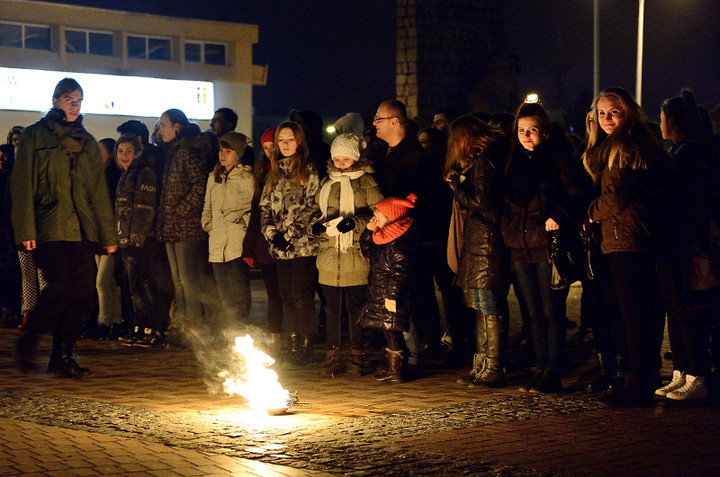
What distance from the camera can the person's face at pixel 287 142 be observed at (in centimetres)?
998

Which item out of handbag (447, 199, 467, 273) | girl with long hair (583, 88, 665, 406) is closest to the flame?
handbag (447, 199, 467, 273)

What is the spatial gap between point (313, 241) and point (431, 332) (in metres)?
1.58

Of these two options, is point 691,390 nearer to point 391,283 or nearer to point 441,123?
point 391,283

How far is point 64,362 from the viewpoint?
941 cm

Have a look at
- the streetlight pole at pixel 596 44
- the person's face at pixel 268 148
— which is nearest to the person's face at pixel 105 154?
the person's face at pixel 268 148

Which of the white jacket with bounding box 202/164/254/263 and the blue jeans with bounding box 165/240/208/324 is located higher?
the white jacket with bounding box 202/164/254/263

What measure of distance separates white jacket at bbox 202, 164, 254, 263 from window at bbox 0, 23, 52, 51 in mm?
48676

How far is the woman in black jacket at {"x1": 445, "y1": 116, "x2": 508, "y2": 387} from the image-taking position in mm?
8734

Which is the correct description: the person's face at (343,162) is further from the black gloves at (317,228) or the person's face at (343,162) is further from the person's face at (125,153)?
the person's face at (125,153)

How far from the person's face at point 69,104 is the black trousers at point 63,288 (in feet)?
3.48

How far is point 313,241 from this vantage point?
996cm

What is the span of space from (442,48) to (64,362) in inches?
773

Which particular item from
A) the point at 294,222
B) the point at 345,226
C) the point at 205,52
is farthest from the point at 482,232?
the point at 205,52

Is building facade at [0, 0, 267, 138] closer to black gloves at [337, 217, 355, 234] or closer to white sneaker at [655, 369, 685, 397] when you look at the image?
black gloves at [337, 217, 355, 234]
